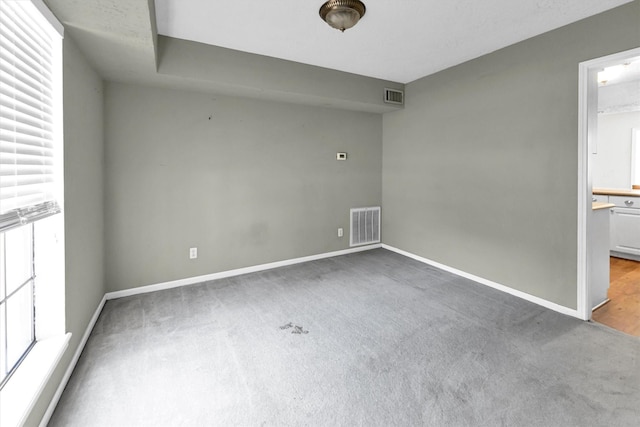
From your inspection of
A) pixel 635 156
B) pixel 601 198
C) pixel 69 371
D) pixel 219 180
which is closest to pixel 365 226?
pixel 219 180

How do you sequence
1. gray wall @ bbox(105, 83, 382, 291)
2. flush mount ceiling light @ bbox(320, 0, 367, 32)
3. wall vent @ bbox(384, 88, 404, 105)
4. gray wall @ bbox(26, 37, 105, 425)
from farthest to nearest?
wall vent @ bbox(384, 88, 404, 105)
gray wall @ bbox(105, 83, 382, 291)
flush mount ceiling light @ bbox(320, 0, 367, 32)
gray wall @ bbox(26, 37, 105, 425)

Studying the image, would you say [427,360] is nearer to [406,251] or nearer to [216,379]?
[216,379]

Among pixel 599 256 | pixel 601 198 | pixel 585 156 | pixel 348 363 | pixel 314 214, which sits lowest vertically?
pixel 348 363

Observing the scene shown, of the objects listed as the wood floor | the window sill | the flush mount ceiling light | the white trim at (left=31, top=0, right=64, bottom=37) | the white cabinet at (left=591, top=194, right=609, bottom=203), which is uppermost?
the flush mount ceiling light

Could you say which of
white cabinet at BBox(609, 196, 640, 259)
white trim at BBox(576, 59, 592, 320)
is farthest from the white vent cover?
white cabinet at BBox(609, 196, 640, 259)

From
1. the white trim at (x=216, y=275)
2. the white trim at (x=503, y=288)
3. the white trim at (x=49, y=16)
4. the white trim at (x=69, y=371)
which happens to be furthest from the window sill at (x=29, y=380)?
the white trim at (x=503, y=288)

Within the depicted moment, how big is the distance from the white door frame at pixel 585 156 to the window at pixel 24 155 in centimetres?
367

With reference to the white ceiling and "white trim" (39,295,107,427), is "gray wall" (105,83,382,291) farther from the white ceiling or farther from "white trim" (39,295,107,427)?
the white ceiling

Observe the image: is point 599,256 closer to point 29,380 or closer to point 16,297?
point 29,380

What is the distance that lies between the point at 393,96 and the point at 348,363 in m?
3.44

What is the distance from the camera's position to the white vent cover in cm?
462

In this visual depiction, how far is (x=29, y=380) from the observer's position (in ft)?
4.75

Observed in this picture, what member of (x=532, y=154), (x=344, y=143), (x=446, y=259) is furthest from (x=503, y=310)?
(x=344, y=143)

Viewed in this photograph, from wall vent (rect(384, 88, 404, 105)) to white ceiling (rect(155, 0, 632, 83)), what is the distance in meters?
0.70
